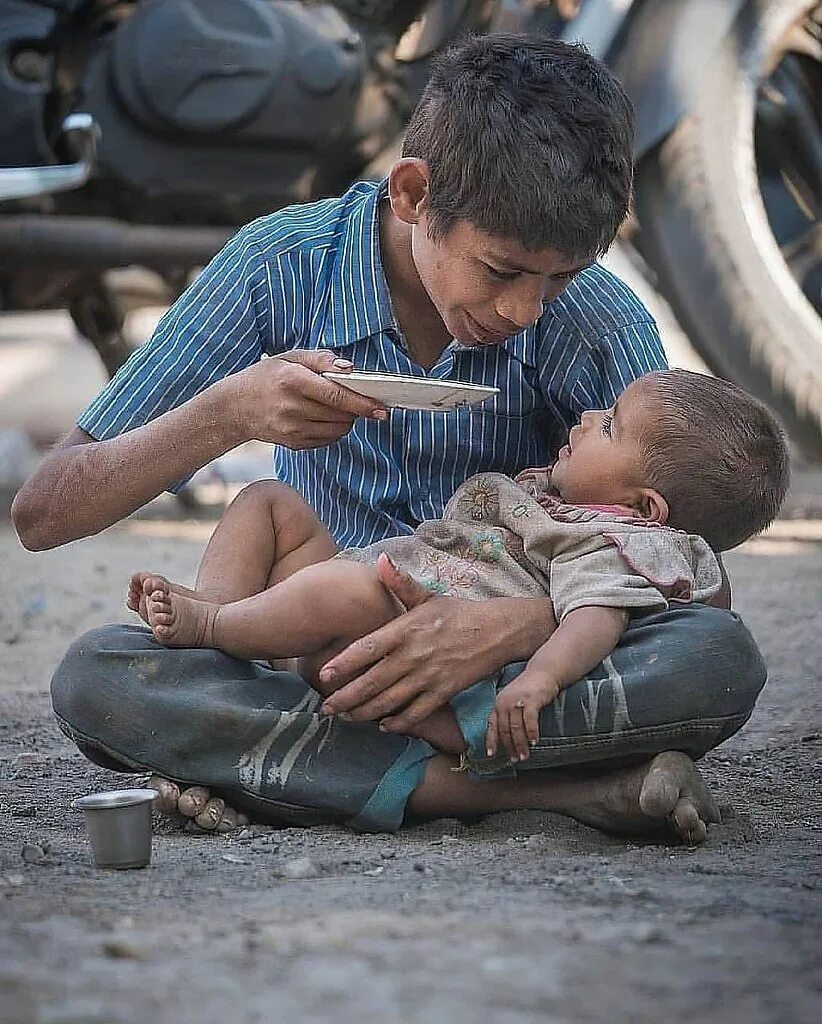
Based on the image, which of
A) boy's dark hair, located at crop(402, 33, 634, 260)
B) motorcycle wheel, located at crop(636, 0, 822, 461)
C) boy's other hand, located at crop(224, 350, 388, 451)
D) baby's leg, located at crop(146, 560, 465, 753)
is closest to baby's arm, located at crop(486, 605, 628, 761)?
baby's leg, located at crop(146, 560, 465, 753)

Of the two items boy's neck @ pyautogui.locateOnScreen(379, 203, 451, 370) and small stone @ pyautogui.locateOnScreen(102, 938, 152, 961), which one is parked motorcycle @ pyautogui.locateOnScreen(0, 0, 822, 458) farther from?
small stone @ pyautogui.locateOnScreen(102, 938, 152, 961)

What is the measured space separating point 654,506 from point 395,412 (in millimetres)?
400

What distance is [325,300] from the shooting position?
7.56 feet

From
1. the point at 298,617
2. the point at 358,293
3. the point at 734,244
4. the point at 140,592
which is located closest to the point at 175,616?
the point at 140,592

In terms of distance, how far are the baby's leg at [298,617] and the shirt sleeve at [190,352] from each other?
32 centimetres

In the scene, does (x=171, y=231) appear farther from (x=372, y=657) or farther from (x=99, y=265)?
(x=372, y=657)

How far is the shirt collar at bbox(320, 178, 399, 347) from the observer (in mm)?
2271

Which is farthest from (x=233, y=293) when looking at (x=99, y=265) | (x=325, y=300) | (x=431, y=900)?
(x=99, y=265)

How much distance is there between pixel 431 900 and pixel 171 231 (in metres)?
2.99

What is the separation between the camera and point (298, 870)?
177 cm

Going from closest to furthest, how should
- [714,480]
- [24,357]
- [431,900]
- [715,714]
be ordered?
[431,900] < [715,714] < [714,480] < [24,357]

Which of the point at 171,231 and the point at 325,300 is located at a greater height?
A: the point at 325,300

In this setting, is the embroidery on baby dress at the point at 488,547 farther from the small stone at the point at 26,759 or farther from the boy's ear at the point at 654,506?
the small stone at the point at 26,759

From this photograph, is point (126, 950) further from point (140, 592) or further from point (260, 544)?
point (260, 544)
